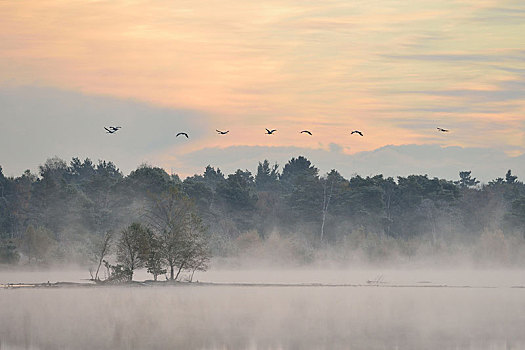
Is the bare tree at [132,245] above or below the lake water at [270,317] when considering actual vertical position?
above

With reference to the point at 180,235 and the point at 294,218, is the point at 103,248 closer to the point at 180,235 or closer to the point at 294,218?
the point at 180,235

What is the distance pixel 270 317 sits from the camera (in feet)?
152

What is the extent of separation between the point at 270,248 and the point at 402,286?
94.2ft

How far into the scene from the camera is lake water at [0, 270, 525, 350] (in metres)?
36.7

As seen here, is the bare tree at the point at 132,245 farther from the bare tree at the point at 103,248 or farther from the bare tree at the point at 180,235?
the bare tree at the point at 180,235

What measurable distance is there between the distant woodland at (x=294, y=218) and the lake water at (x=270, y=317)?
2362cm

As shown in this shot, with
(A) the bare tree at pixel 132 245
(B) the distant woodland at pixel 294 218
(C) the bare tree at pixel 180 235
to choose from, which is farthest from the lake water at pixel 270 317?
(B) the distant woodland at pixel 294 218

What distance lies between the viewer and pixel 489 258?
94625 mm

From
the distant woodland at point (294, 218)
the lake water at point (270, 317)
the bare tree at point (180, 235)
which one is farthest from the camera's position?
the distant woodland at point (294, 218)

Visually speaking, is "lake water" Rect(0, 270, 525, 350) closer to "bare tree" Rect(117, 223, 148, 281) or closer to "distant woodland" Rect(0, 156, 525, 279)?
"bare tree" Rect(117, 223, 148, 281)

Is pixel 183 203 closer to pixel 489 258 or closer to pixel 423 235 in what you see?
pixel 489 258

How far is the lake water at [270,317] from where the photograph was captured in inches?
1446

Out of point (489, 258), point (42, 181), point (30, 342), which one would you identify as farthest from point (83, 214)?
point (30, 342)

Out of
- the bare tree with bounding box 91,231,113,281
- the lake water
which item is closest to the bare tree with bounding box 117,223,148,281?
the bare tree with bounding box 91,231,113,281
